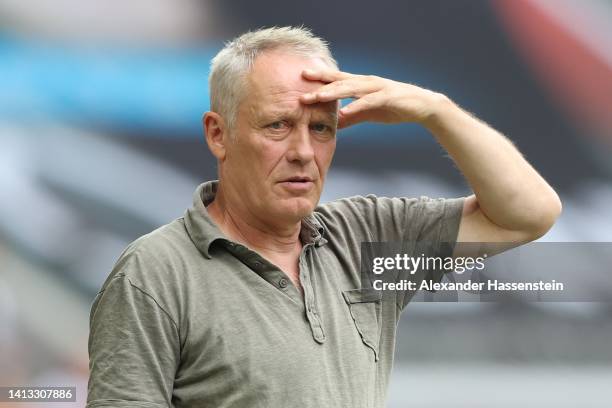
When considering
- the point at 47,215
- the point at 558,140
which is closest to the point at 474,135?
the point at 558,140

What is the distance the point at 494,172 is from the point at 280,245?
43 centimetres

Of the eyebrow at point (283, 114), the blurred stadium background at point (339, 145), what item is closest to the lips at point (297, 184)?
the eyebrow at point (283, 114)

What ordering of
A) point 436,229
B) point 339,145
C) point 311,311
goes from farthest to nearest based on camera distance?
1. point 339,145
2. point 436,229
3. point 311,311

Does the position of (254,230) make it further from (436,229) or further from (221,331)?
(436,229)

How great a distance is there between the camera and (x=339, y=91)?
1.59 metres

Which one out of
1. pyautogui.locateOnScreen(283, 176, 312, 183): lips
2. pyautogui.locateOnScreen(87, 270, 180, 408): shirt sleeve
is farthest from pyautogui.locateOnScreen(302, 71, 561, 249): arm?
pyautogui.locateOnScreen(87, 270, 180, 408): shirt sleeve

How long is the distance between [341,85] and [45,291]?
139 centimetres

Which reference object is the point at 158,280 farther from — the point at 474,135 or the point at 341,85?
the point at 474,135

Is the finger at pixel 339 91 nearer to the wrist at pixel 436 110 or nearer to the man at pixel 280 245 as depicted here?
the man at pixel 280 245

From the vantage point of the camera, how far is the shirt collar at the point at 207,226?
5.16 feet

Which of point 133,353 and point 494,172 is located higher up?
Answer: point 494,172

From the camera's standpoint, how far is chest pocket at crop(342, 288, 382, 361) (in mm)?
1672

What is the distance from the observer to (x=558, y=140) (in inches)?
105

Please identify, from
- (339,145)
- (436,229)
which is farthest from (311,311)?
(339,145)
